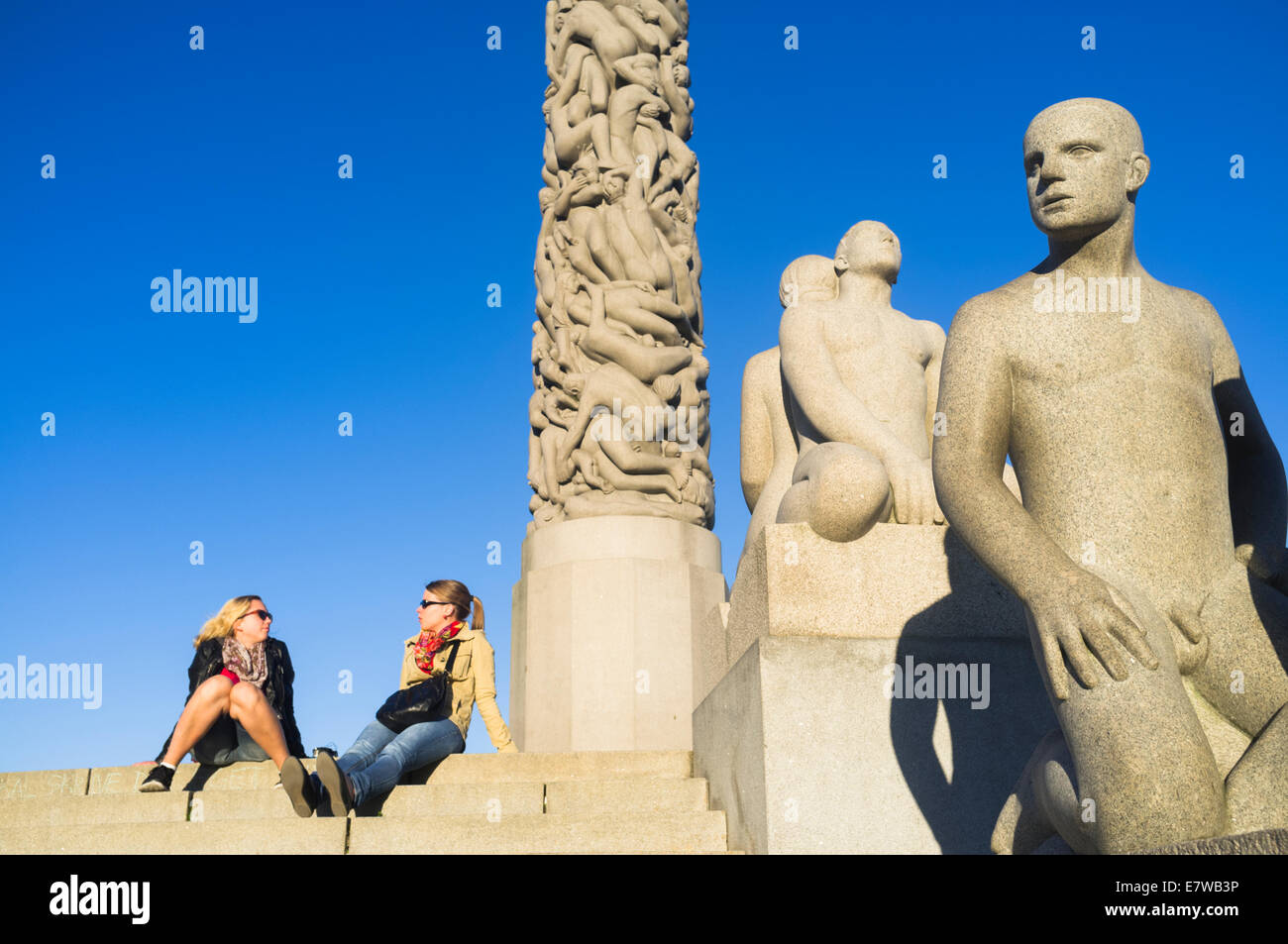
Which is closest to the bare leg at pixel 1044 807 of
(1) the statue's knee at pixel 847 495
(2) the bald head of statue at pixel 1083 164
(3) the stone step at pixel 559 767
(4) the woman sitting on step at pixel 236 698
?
(2) the bald head of statue at pixel 1083 164

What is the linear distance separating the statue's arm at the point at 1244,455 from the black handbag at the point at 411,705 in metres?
4.62

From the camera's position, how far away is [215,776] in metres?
7.33

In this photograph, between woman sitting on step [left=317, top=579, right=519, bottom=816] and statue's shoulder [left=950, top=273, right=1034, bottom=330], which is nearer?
statue's shoulder [left=950, top=273, right=1034, bottom=330]

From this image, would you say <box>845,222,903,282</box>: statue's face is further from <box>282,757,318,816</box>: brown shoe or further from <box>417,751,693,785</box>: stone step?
<box>282,757,318,816</box>: brown shoe

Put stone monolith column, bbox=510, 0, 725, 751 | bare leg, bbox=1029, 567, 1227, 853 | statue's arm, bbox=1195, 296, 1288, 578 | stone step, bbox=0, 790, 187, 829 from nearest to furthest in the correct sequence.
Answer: bare leg, bbox=1029, 567, 1227, 853 → statue's arm, bbox=1195, 296, 1288, 578 → stone step, bbox=0, 790, 187, 829 → stone monolith column, bbox=510, 0, 725, 751

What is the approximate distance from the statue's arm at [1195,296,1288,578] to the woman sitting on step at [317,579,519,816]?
178 inches

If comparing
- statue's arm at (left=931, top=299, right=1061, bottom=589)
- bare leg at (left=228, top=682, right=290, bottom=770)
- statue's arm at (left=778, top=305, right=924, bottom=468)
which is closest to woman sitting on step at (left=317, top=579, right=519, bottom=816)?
bare leg at (left=228, top=682, right=290, bottom=770)

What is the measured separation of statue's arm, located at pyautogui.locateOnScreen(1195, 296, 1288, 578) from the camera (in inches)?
145

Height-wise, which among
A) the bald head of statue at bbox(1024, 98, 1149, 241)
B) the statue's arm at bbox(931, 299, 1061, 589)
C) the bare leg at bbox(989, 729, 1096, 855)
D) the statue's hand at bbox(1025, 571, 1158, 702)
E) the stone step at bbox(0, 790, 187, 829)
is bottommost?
the stone step at bbox(0, 790, 187, 829)

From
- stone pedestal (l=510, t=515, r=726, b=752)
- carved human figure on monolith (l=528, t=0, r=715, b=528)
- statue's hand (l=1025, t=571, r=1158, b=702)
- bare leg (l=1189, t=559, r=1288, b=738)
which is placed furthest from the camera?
carved human figure on monolith (l=528, t=0, r=715, b=528)
